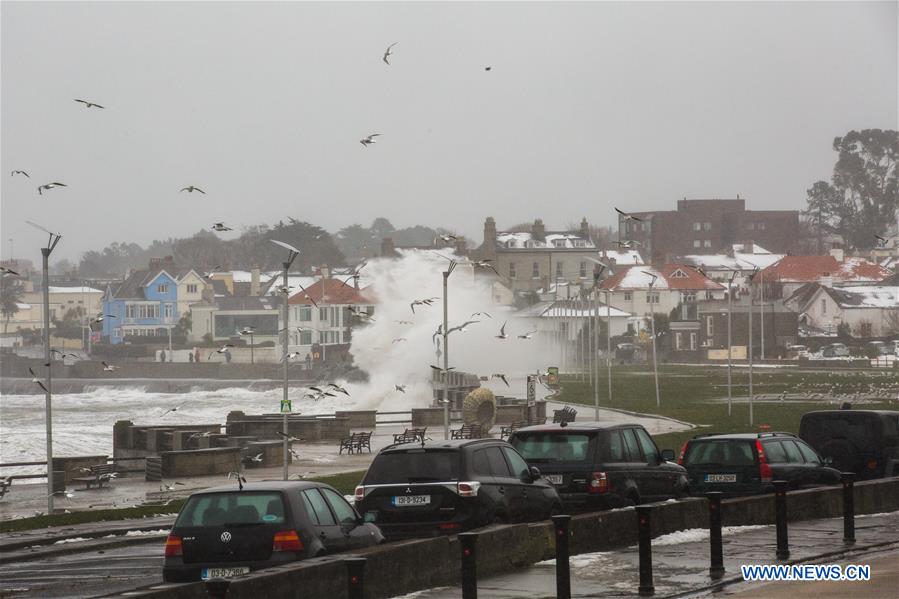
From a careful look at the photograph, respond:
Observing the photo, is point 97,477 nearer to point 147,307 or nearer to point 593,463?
point 593,463

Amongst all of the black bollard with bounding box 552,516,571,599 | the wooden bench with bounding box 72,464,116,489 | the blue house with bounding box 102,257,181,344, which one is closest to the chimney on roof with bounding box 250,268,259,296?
the blue house with bounding box 102,257,181,344

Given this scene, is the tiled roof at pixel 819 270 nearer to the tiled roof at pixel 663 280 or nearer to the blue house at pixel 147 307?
the tiled roof at pixel 663 280

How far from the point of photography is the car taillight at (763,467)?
24672 millimetres

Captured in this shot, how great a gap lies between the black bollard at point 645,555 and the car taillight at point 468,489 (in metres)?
2.56

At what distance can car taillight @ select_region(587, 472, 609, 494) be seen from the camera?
21.8 meters

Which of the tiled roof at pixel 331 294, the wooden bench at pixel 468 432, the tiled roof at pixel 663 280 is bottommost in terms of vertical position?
the wooden bench at pixel 468 432

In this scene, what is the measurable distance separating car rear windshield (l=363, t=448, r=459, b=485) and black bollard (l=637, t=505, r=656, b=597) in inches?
112

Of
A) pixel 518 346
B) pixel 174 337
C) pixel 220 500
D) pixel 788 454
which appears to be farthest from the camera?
pixel 174 337

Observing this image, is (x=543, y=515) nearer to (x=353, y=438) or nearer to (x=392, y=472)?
(x=392, y=472)

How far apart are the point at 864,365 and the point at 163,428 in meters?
86.6

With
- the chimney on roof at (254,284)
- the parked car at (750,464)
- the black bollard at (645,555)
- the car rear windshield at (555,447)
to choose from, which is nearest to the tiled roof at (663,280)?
the chimney on roof at (254,284)

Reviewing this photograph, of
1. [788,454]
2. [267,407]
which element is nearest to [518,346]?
[267,407]

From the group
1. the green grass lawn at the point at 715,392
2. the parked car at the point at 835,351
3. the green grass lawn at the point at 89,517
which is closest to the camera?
the green grass lawn at the point at 89,517

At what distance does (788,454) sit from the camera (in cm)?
2564
